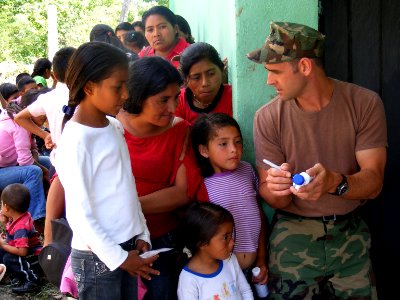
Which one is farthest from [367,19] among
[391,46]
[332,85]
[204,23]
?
[204,23]

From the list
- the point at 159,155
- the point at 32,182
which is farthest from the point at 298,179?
the point at 32,182

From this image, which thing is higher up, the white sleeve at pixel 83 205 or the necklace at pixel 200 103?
the necklace at pixel 200 103

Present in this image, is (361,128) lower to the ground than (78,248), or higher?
higher

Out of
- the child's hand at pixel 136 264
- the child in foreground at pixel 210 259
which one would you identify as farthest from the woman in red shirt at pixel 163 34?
the child's hand at pixel 136 264

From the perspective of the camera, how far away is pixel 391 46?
122 inches

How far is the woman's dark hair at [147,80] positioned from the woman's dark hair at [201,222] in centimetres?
59

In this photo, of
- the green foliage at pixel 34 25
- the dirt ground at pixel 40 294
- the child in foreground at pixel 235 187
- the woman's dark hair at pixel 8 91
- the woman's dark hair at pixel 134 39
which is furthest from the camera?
the green foliage at pixel 34 25

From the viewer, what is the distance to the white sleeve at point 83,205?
7.06ft

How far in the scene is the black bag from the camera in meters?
2.87

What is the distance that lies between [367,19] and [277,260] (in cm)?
150

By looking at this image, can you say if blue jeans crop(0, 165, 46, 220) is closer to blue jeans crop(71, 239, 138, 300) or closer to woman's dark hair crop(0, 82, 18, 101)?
woman's dark hair crop(0, 82, 18, 101)

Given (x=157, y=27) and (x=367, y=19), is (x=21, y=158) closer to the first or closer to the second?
(x=157, y=27)

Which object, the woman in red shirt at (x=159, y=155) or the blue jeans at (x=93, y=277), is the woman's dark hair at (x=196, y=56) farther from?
the blue jeans at (x=93, y=277)

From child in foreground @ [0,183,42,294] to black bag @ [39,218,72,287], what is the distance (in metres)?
1.84
